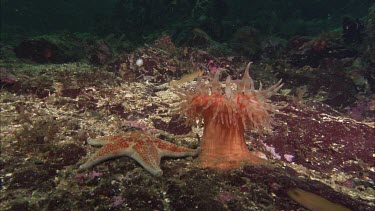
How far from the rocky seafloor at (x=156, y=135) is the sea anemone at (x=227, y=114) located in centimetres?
24

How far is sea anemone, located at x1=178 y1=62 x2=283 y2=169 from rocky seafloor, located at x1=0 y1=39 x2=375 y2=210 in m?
0.24

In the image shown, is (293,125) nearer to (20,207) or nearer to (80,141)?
(80,141)

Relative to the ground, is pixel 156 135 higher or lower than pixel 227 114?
lower

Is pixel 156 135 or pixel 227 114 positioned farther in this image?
pixel 156 135

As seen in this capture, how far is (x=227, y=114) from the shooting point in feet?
10.0

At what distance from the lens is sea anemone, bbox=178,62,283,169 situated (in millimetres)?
2973

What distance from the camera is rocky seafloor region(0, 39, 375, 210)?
250 cm

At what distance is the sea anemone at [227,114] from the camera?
9.75 feet

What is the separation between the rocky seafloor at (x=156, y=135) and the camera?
98.5 inches

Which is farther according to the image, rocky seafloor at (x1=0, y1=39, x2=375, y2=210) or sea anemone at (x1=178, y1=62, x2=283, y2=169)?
sea anemone at (x1=178, y1=62, x2=283, y2=169)

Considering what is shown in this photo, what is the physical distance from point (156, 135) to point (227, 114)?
1490mm

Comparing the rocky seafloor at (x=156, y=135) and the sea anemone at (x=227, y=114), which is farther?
the sea anemone at (x=227, y=114)

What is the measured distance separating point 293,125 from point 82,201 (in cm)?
366

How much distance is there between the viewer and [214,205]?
2.32 meters
